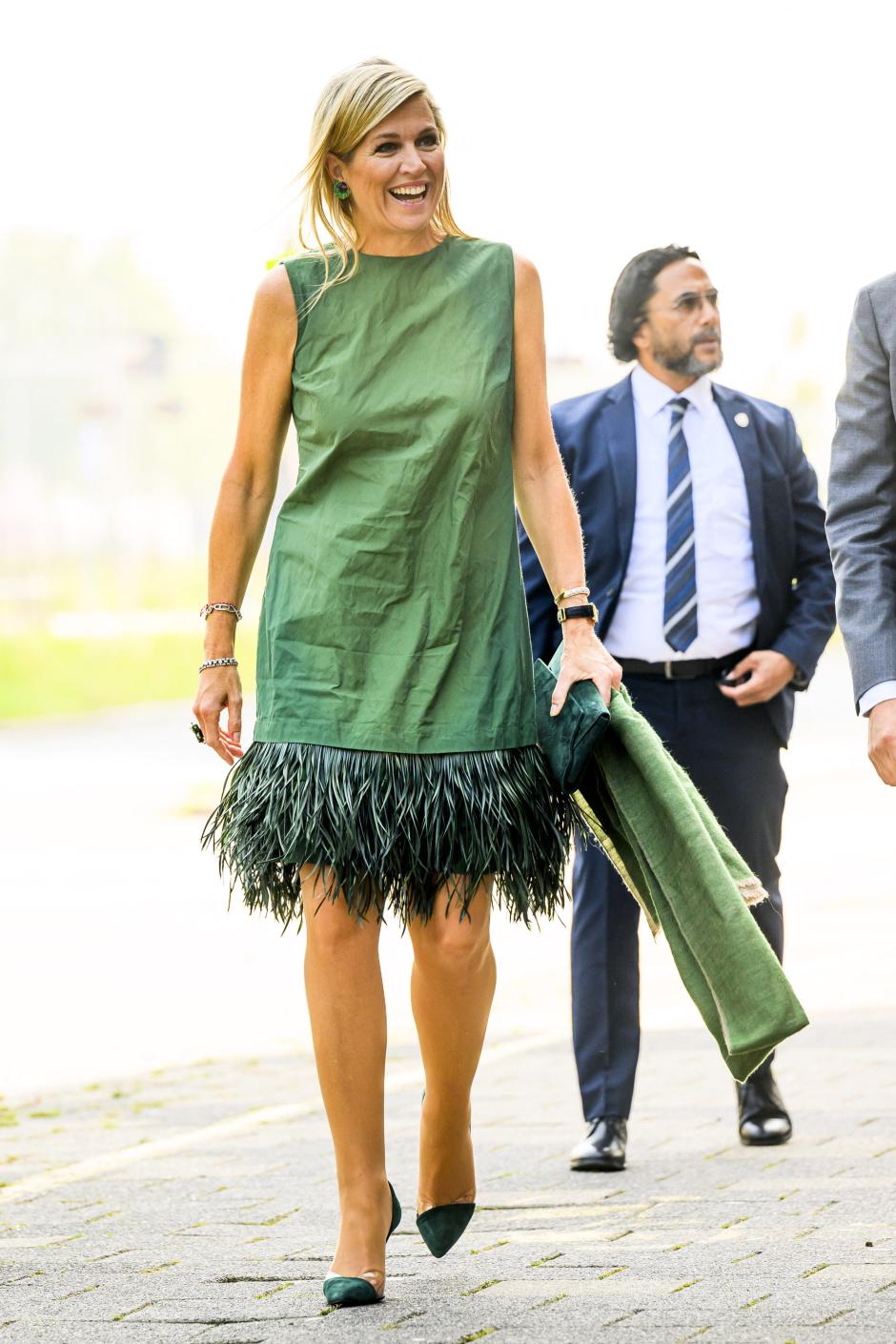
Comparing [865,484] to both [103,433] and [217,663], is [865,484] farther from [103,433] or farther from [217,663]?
[103,433]

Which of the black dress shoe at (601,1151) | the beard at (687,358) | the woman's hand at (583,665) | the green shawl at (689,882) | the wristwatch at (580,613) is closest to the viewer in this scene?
the green shawl at (689,882)

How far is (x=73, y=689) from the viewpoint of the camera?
110 feet

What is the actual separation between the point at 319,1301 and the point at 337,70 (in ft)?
7.17

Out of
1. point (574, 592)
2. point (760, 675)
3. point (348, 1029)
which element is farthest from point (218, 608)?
point (760, 675)

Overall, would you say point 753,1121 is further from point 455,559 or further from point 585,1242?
point 455,559

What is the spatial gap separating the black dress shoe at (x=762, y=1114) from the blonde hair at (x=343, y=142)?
91.5 inches

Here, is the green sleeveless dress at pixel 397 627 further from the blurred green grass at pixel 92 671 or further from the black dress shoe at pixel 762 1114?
the blurred green grass at pixel 92 671

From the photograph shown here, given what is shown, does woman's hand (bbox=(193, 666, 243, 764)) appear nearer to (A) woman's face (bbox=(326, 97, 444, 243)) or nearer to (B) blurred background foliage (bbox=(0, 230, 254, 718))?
(A) woman's face (bbox=(326, 97, 444, 243))

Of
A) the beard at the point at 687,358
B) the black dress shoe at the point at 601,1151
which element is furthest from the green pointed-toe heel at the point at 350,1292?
the beard at the point at 687,358

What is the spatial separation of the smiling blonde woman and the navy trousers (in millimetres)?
1333

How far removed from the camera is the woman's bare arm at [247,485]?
154 inches

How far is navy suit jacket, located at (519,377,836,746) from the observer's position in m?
5.28

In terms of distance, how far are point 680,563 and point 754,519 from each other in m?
0.24

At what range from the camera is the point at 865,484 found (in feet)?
12.3
